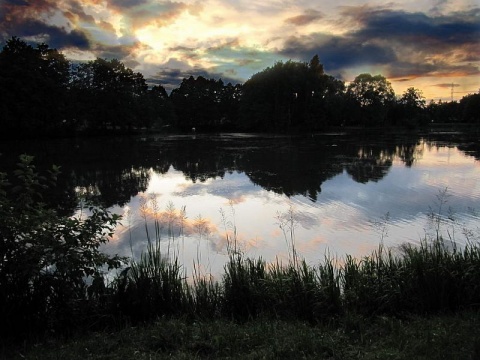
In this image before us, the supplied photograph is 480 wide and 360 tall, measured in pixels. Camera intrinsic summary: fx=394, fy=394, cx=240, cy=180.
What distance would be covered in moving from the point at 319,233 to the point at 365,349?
743cm

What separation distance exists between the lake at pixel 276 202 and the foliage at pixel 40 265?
85cm

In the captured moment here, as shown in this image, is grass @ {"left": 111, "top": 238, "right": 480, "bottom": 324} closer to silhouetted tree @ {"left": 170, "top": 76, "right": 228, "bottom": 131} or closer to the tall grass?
the tall grass

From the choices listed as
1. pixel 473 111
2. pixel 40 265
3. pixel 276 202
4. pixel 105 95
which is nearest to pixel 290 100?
pixel 105 95

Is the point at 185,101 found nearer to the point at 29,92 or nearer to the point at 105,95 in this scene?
the point at 105,95

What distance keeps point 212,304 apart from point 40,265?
2.75 meters

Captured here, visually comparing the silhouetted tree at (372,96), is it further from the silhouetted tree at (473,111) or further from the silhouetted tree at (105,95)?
the silhouetted tree at (105,95)

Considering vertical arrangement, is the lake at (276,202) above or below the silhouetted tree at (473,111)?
below

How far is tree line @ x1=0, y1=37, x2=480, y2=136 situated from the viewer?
58500mm

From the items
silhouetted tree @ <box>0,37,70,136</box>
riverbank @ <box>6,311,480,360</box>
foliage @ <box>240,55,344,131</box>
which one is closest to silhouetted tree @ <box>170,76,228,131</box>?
foliage @ <box>240,55,344,131</box>

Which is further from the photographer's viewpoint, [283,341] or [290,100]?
[290,100]

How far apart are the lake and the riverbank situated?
2.43m

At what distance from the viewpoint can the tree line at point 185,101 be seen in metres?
58.5

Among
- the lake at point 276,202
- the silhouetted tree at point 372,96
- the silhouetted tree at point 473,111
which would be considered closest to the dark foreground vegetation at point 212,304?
the lake at point 276,202

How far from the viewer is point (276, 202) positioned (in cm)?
1692
